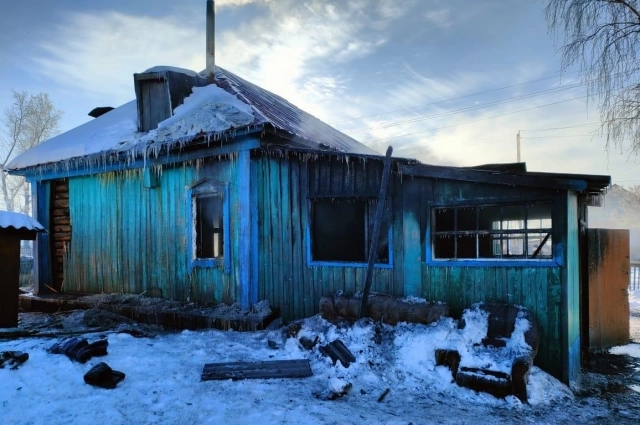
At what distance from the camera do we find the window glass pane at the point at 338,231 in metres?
7.41

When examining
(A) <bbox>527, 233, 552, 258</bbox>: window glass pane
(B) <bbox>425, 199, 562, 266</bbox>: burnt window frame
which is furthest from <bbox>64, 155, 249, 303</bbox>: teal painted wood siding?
(A) <bbox>527, 233, 552, 258</bbox>: window glass pane

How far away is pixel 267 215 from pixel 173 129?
284 centimetres

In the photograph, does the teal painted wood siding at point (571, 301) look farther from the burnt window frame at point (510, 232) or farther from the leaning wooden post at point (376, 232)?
the leaning wooden post at point (376, 232)

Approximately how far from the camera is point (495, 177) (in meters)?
5.50

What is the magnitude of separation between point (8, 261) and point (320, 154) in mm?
5848

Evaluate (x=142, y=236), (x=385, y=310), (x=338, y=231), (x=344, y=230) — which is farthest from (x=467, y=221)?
(x=142, y=236)

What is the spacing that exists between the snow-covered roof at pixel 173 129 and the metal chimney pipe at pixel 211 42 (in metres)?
0.34

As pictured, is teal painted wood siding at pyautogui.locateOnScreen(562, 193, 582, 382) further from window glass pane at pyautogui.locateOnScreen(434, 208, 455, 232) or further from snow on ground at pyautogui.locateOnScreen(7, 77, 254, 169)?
snow on ground at pyautogui.locateOnScreen(7, 77, 254, 169)

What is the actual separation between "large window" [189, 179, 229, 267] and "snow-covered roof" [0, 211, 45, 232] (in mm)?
2866

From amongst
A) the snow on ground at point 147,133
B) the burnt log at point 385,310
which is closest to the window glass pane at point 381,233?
the burnt log at point 385,310

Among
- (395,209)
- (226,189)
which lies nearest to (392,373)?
(395,209)

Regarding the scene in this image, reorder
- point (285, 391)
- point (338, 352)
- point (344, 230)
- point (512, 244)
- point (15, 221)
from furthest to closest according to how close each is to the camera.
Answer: point (512, 244) < point (344, 230) < point (15, 221) < point (338, 352) < point (285, 391)

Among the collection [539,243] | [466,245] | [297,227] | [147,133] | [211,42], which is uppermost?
[211,42]

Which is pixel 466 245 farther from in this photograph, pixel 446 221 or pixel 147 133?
pixel 147 133
